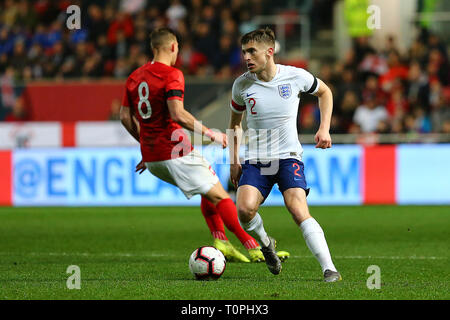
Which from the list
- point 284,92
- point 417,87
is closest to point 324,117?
point 284,92

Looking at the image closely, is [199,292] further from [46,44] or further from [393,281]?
[46,44]

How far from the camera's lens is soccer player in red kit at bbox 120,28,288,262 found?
7.91 m

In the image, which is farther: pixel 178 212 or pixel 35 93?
pixel 35 93

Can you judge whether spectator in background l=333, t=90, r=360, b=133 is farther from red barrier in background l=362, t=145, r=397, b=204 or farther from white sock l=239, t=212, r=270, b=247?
white sock l=239, t=212, r=270, b=247

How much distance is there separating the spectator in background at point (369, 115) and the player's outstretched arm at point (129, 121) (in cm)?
937

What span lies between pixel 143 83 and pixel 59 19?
562 inches

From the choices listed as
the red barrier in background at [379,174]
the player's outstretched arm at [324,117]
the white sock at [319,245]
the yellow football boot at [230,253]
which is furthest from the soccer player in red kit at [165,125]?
the red barrier in background at [379,174]

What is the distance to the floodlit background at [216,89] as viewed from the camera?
15.8 meters

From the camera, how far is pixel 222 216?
8.38 meters

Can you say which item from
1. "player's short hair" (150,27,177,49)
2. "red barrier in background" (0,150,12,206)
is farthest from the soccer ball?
"red barrier in background" (0,150,12,206)

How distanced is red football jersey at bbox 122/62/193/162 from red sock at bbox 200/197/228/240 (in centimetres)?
87

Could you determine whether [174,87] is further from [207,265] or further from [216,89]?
[216,89]
